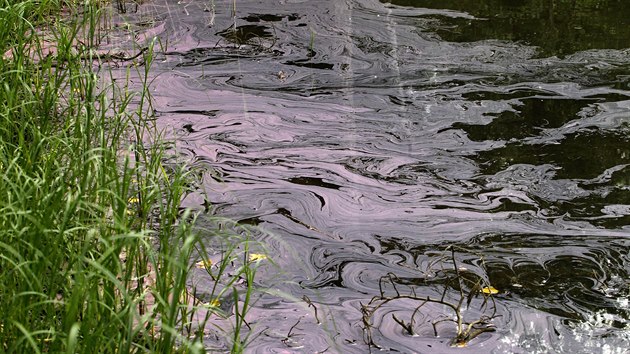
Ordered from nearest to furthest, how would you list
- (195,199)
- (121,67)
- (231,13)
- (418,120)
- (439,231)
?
(439,231) → (195,199) → (418,120) → (121,67) → (231,13)

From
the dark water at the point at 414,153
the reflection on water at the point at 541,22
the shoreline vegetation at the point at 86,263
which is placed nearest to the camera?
the shoreline vegetation at the point at 86,263

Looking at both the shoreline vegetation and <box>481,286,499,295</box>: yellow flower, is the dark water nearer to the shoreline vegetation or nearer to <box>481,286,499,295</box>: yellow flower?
<box>481,286,499,295</box>: yellow flower

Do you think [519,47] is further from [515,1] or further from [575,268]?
[575,268]

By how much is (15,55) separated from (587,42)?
116 inches

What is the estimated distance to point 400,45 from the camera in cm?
492

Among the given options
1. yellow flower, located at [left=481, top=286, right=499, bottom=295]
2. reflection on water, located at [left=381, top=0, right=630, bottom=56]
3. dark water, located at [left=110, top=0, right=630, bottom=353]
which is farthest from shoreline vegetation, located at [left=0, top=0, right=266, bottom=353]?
reflection on water, located at [left=381, top=0, right=630, bottom=56]

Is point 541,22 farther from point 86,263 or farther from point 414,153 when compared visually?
point 86,263

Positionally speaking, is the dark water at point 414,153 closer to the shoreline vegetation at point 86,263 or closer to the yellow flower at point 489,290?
the yellow flower at point 489,290

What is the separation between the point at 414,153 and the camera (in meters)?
3.69

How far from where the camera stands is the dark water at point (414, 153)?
2.59 m

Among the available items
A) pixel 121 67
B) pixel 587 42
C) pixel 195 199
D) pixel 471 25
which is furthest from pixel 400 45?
pixel 195 199

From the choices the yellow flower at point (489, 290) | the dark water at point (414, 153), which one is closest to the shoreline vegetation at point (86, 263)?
the dark water at point (414, 153)

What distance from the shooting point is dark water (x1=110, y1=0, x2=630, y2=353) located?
2588 mm

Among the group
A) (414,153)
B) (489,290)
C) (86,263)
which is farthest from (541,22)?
(86,263)
